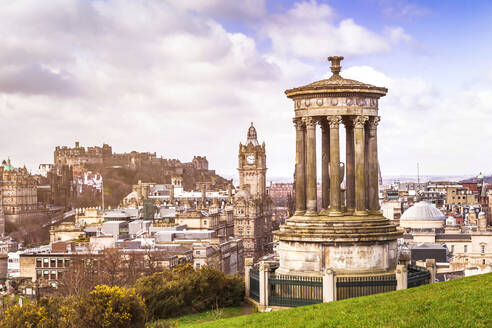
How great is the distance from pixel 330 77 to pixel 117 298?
9.71 metres

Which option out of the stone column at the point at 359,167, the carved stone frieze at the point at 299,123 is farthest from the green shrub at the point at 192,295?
the carved stone frieze at the point at 299,123

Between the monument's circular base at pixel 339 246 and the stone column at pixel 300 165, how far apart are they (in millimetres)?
1074

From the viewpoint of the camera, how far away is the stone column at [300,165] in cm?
2728

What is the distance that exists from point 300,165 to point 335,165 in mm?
1262

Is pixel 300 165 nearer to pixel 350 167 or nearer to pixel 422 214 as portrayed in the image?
pixel 350 167

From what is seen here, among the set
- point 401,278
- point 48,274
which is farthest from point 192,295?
point 48,274

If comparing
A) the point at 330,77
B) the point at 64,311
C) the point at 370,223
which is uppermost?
the point at 330,77

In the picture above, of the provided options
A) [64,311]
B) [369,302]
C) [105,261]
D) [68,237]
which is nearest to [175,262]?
[105,261]

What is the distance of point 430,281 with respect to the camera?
27.2 m

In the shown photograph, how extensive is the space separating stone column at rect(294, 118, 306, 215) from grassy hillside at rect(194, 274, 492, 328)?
495 centimetres

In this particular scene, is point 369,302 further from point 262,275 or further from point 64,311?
point 64,311

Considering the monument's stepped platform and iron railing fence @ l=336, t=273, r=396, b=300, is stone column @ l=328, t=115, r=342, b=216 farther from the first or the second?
iron railing fence @ l=336, t=273, r=396, b=300

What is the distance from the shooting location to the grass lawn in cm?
2650

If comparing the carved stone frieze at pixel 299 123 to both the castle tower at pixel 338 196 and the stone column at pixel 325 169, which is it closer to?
the castle tower at pixel 338 196
